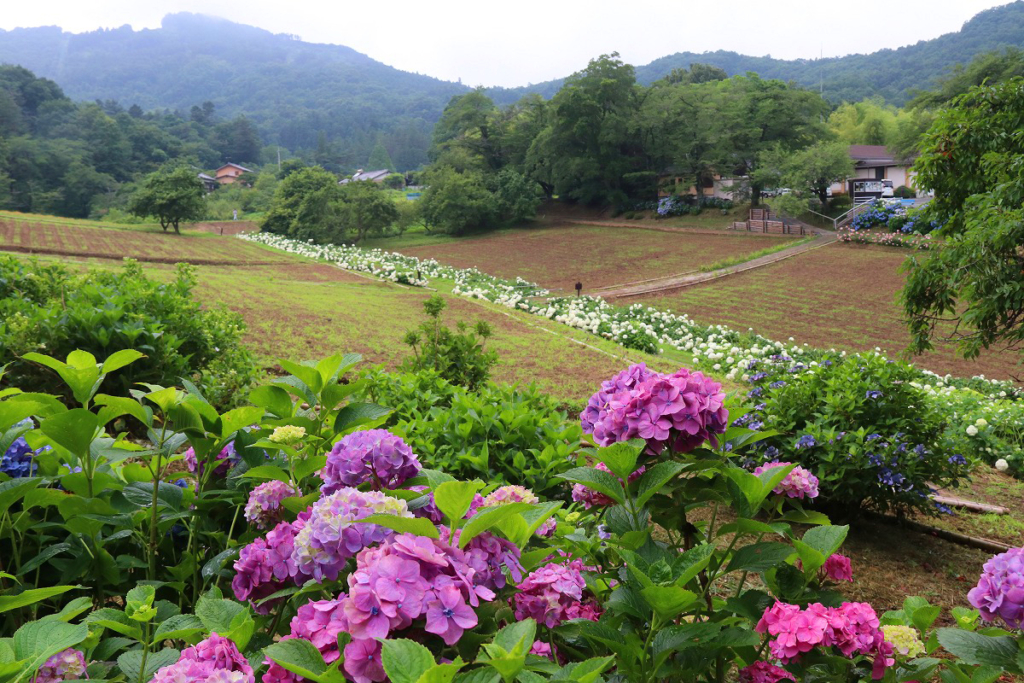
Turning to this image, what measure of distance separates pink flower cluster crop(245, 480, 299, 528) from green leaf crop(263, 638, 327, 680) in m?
0.36

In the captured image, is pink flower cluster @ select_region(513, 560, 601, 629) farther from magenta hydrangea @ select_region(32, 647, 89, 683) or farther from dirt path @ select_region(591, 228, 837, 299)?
dirt path @ select_region(591, 228, 837, 299)

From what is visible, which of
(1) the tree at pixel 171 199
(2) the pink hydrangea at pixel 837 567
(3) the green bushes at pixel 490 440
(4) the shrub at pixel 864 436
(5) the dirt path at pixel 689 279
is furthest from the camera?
(1) the tree at pixel 171 199

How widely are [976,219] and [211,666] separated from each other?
725cm

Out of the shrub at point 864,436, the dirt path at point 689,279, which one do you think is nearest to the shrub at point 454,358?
the shrub at point 864,436

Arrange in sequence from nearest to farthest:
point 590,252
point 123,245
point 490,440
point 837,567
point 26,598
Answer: point 26,598
point 837,567
point 490,440
point 123,245
point 590,252

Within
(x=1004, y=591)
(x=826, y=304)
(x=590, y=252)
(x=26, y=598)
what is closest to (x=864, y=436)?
(x=1004, y=591)

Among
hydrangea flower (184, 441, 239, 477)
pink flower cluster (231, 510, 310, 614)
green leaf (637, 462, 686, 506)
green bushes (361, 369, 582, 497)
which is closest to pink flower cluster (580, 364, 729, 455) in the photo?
green leaf (637, 462, 686, 506)

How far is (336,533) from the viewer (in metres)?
0.89

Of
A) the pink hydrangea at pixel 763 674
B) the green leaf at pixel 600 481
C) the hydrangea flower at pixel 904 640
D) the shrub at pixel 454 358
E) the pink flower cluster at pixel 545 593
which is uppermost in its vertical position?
the green leaf at pixel 600 481

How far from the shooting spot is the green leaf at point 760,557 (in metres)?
1.18

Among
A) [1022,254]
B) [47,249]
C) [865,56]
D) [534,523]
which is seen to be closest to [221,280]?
[47,249]

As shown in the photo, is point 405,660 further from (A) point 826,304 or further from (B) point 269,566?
(A) point 826,304

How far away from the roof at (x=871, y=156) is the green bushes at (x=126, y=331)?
43.4 m

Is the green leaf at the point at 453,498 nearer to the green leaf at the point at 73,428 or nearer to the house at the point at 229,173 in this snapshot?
the green leaf at the point at 73,428
